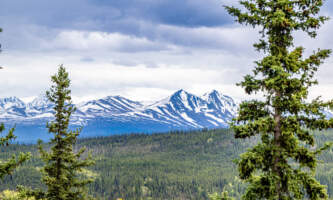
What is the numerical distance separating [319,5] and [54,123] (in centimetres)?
1788

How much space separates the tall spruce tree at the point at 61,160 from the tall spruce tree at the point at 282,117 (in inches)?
505

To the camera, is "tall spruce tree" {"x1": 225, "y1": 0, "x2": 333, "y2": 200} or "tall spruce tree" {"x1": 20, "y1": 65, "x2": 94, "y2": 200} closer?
"tall spruce tree" {"x1": 225, "y1": 0, "x2": 333, "y2": 200}

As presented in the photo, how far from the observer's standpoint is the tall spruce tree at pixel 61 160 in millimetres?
22906

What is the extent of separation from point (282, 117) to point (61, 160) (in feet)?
50.5

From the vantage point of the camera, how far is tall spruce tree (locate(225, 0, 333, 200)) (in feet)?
45.8

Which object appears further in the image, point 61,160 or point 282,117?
point 61,160

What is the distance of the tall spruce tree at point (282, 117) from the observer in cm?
1396

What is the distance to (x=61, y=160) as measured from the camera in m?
23.4

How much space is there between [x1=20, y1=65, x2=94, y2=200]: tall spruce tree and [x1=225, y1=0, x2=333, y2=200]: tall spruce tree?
12.8 metres

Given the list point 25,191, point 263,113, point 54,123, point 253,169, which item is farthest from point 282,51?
point 25,191

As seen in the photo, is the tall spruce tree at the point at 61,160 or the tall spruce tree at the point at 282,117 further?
the tall spruce tree at the point at 61,160

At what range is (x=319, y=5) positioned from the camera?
14.9m

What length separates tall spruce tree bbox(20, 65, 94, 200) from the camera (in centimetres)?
2291

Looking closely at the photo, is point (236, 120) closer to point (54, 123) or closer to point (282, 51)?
point (282, 51)
